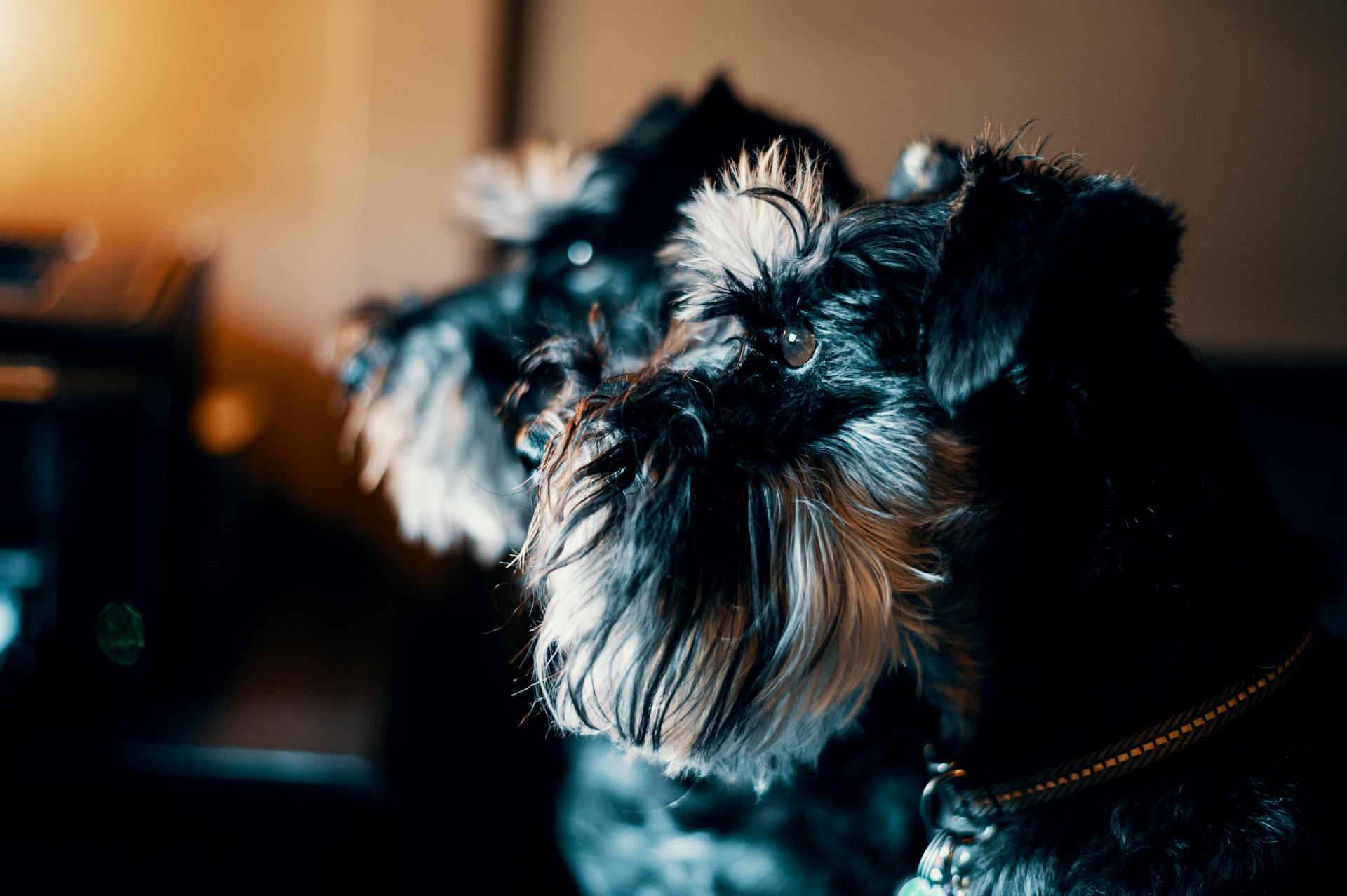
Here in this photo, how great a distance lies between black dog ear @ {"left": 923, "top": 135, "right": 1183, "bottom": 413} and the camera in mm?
720

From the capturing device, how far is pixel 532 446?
39.2 inches

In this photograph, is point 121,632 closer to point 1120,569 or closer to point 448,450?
point 448,450

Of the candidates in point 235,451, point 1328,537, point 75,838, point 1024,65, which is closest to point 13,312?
point 235,451

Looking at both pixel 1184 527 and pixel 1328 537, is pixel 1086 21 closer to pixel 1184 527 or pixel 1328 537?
pixel 1328 537

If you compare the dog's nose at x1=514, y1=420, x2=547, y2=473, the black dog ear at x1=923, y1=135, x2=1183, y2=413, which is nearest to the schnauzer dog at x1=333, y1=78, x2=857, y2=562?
the dog's nose at x1=514, y1=420, x2=547, y2=473

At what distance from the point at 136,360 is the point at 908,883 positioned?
1.38m

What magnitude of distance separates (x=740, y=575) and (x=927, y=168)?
22.6 inches

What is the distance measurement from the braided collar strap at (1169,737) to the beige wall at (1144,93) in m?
0.78

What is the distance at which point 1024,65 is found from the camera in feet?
5.04

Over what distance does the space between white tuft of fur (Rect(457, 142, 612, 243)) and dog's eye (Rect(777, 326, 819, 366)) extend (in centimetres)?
78

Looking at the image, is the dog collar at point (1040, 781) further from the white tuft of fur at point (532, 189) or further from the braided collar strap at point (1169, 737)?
the white tuft of fur at point (532, 189)

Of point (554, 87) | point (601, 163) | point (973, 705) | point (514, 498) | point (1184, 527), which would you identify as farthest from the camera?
point (554, 87)

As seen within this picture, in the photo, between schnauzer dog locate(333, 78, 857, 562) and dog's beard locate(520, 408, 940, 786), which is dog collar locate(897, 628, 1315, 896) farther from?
schnauzer dog locate(333, 78, 857, 562)

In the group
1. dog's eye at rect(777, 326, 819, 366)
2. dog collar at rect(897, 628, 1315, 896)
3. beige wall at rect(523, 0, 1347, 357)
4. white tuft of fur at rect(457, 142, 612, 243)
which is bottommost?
dog collar at rect(897, 628, 1315, 896)
